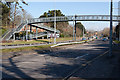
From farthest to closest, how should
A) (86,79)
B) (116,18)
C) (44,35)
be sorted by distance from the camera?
1. (44,35)
2. (116,18)
3. (86,79)

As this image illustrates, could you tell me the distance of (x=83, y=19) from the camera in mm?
64500

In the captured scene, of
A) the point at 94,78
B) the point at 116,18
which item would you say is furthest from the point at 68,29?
the point at 94,78

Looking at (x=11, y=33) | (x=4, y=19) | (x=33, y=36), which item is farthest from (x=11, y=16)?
(x=33, y=36)

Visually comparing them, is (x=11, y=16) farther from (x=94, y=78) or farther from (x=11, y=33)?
(x=94, y=78)

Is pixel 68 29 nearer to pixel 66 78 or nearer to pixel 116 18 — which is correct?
pixel 116 18

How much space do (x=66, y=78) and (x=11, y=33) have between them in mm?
51722

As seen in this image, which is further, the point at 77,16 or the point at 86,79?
the point at 77,16

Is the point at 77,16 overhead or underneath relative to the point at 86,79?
overhead

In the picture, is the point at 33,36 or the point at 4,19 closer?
the point at 4,19

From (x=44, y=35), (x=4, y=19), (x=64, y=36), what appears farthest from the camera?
(x=64, y=36)

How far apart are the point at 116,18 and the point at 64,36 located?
34460 mm

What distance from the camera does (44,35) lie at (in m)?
81.3

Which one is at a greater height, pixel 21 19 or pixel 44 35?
pixel 21 19

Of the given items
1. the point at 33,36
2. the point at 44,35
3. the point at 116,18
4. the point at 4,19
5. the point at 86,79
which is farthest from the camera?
the point at 44,35
